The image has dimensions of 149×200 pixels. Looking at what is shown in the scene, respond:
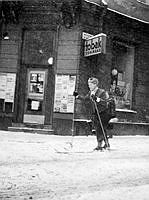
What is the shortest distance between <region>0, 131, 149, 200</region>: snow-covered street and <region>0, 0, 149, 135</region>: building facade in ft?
15.5

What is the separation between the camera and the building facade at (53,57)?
12.9 meters

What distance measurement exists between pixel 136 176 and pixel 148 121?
10.2 m

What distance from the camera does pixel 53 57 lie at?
13.3 m

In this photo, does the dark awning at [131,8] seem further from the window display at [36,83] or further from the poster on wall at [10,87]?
the poster on wall at [10,87]

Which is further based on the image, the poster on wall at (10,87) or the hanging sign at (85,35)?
the poster on wall at (10,87)

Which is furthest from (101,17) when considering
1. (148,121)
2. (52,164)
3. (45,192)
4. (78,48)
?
(45,192)

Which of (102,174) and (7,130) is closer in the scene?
(102,174)

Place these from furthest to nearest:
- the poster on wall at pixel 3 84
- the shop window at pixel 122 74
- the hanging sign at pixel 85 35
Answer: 1. the shop window at pixel 122 74
2. the poster on wall at pixel 3 84
3. the hanging sign at pixel 85 35

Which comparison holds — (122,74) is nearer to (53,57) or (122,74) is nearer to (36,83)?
(53,57)

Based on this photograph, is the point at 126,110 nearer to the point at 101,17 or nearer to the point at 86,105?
the point at 86,105

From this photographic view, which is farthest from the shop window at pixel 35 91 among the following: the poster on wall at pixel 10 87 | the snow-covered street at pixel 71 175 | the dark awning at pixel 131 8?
the snow-covered street at pixel 71 175

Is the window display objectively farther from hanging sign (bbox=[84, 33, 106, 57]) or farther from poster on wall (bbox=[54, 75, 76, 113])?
hanging sign (bbox=[84, 33, 106, 57])

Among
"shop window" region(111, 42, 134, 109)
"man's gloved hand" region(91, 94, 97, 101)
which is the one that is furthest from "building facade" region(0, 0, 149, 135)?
"man's gloved hand" region(91, 94, 97, 101)

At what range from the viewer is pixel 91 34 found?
1348cm
